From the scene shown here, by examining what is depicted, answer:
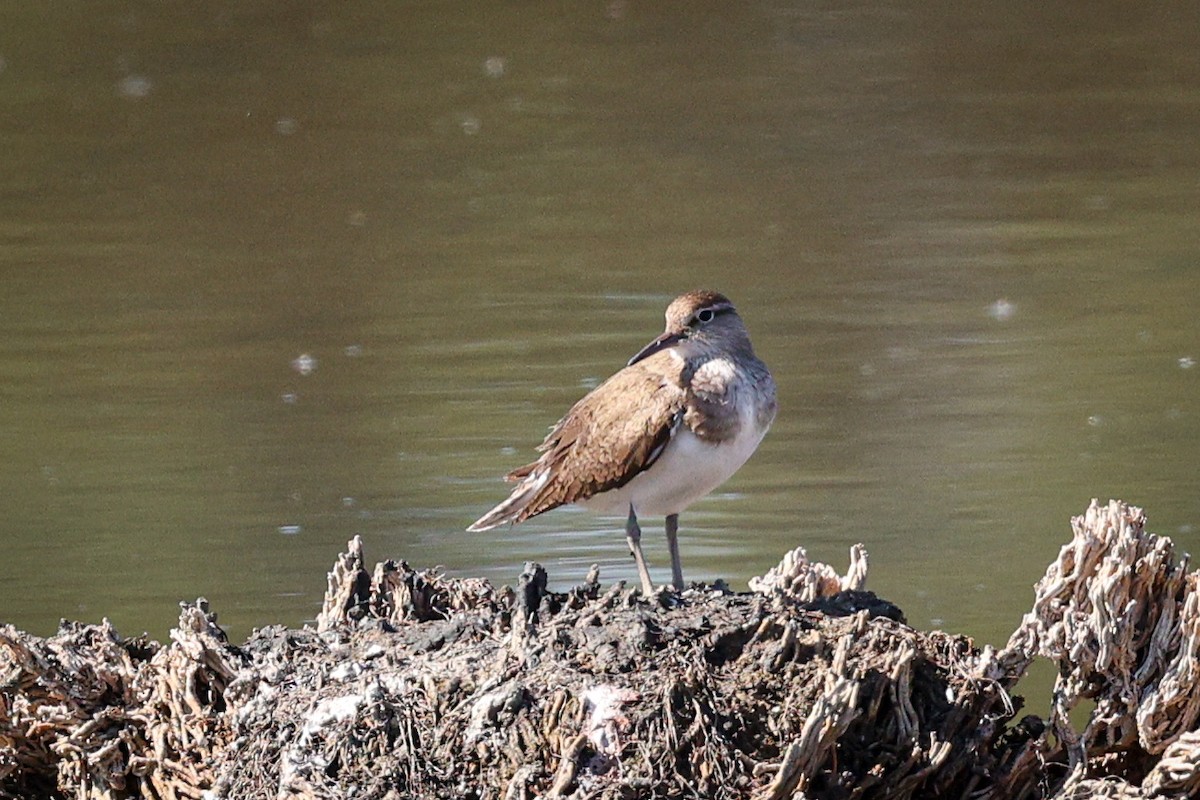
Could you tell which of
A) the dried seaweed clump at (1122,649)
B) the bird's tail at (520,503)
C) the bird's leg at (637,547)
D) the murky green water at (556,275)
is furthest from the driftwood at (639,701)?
the murky green water at (556,275)

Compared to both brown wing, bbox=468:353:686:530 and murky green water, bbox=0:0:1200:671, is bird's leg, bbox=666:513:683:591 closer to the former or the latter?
brown wing, bbox=468:353:686:530

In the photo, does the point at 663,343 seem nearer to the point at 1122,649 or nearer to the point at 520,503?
the point at 520,503

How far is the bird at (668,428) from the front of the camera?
471 centimetres

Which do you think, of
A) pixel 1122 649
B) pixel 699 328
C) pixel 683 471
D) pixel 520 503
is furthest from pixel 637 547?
pixel 1122 649

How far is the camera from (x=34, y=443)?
25.9 feet

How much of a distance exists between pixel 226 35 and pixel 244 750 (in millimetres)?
10206

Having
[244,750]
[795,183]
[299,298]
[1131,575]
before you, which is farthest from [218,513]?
[795,183]

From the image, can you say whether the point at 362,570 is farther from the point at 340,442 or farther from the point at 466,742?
the point at 340,442

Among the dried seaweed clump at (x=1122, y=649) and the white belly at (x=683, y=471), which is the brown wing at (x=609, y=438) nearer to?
the white belly at (x=683, y=471)

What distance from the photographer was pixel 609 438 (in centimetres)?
475

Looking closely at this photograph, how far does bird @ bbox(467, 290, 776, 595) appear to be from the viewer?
4707 mm

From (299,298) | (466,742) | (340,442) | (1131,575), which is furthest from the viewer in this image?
(299,298)

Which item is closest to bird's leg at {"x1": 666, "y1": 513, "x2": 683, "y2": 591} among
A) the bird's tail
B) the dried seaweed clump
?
the bird's tail

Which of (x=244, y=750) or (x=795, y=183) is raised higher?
(x=795, y=183)
